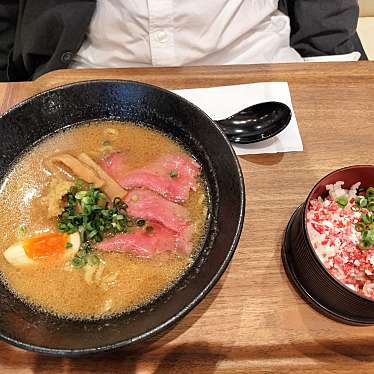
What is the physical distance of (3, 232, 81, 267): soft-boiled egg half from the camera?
3.75 ft

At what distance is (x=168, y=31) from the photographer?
166 cm

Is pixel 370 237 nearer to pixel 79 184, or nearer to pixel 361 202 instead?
pixel 361 202

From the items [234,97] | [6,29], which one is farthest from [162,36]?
[6,29]

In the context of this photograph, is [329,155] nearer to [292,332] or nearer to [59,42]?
[292,332]

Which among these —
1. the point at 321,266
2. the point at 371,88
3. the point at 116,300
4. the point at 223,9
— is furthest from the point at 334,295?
the point at 223,9

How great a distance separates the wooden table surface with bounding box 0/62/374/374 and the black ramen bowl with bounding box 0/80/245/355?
0.14 meters

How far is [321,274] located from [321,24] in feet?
3.96

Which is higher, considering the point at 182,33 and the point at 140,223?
the point at 182,33

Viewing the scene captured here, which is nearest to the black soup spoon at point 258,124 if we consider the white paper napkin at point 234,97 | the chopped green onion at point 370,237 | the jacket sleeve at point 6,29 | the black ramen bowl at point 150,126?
the white paper napkin at point 234,97

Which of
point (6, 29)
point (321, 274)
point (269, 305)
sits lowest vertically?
point (269, 305)

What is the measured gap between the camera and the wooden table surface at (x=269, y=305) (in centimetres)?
113

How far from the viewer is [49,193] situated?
1.24 meters

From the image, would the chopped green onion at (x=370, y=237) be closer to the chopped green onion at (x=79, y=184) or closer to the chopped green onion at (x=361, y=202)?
the chopped green onion at (x=361, y=202)

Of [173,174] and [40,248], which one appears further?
[173,174]
